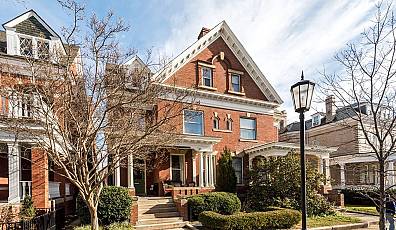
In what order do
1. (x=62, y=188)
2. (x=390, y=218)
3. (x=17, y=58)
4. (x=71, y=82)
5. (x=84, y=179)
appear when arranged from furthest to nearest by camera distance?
(x=62, y=188) → (x=17, y=58) → (x=390, y=218) → (x=71, y=82) → (x=84, y=179)

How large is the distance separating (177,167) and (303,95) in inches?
627

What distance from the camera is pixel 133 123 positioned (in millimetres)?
10875

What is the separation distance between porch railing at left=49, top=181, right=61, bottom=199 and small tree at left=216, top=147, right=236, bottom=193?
950cm

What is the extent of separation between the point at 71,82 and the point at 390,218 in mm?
12517

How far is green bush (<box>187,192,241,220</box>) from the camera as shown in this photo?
1700 cm

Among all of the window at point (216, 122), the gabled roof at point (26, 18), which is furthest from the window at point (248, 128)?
the gabled roof at point (26, 18)

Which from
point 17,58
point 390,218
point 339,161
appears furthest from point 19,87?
point 339,161

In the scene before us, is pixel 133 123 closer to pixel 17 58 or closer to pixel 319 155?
pixel 17 58

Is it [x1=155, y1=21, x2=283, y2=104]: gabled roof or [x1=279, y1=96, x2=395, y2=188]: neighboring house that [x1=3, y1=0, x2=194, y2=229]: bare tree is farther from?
[x1=279, y1=96, x2=395, y2=188]: neighboring house

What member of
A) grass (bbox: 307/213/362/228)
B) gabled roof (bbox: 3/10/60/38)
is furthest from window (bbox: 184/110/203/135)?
gabled roof (bbox: 3/10/60/38)

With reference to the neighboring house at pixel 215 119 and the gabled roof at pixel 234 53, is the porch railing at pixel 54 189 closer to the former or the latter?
the neighboring house at pixel 215 119

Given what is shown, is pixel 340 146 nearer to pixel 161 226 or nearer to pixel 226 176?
pixel 226 176

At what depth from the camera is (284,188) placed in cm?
1964

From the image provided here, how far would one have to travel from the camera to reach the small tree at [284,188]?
1905 centimetres
